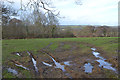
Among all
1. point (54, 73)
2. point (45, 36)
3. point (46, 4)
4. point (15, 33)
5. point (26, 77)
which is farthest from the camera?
point (45, 36)

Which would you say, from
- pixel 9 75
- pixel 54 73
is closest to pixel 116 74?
pixel 54 73

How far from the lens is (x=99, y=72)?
20.5 feet

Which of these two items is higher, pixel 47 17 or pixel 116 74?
pixel 47 17

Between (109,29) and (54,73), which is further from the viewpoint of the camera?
(109,29)

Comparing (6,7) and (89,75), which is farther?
(6,7)

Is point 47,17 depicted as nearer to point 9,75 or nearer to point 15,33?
point 9,75

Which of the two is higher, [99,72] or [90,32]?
[90,32]

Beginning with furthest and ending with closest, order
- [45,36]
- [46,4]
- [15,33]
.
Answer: [45,36] < [15,33] < [46,4]

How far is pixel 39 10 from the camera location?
9906mm

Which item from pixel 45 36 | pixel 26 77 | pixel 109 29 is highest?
pixel 109 29

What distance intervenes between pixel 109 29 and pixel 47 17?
3929 cm

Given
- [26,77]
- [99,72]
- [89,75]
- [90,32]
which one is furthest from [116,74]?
[90,32]

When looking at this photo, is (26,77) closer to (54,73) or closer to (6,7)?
(54,73)

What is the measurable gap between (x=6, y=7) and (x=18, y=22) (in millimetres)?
20669
